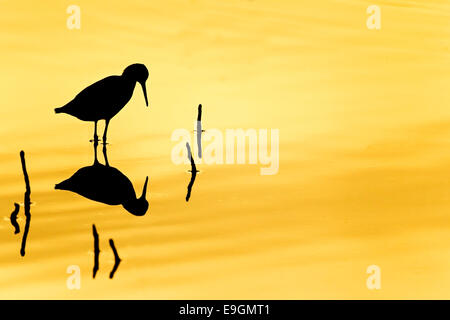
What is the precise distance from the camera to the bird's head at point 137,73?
362 centimetres

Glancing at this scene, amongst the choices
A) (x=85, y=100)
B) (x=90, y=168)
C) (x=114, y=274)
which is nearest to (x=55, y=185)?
(x=90, y=168)

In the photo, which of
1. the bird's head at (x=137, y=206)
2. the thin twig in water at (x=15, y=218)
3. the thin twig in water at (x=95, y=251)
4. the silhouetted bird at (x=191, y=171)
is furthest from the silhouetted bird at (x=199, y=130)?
the thin twig in water at (x=15, y=218)

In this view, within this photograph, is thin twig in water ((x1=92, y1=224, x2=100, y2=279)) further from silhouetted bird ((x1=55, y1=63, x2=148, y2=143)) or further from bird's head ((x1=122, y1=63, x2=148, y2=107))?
bird's head ((x1=122, y1=63, x2=148, y2=107))

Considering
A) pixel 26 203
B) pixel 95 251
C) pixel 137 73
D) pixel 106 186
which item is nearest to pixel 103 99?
pixel 137 73

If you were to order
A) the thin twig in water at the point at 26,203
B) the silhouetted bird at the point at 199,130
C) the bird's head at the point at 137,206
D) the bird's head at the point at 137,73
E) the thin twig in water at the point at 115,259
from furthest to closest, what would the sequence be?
the bird's head at the point at 137,73 → the silhouetted bird at the point at 199,130 → the bird's head at the point at 137,206 → the thin twig in water at the point at 26,203 → the thin twig in water at the point at 115,259

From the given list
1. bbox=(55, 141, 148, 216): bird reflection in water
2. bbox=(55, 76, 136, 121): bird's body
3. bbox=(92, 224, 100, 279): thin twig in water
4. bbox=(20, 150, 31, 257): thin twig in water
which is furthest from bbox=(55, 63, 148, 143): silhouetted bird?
bbox=(92, 224, 100, 279): thin twig in water

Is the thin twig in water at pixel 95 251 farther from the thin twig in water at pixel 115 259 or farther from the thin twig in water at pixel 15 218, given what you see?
the thin twig in water at pixel 15 218

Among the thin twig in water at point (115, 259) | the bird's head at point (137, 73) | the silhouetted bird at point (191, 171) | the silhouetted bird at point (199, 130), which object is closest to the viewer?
the thin twig in water at point (115, 259)

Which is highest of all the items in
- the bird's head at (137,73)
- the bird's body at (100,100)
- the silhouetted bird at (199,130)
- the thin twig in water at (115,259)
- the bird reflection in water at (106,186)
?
the bird's head at (137,73)

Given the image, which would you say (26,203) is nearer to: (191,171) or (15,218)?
(15,218)

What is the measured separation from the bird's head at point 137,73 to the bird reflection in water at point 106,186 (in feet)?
1.20

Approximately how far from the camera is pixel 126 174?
A: 3352 millimetres

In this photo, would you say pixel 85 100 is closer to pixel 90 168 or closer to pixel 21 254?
pixel 90 168

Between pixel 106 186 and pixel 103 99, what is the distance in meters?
0.41
